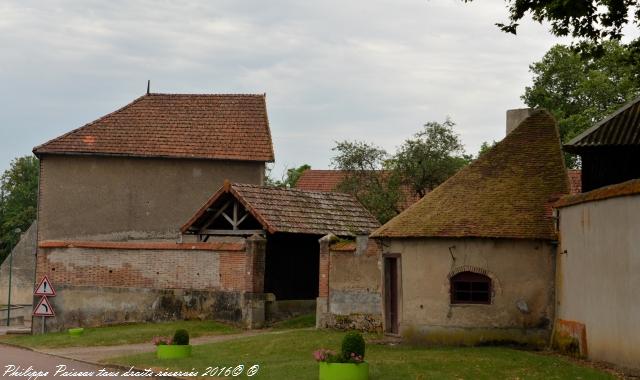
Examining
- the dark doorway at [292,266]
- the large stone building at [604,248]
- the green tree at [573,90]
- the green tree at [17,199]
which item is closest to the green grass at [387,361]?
the large stone building at [604,248]

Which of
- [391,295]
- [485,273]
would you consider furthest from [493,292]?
[391,295]

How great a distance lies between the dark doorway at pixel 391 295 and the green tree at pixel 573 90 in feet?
69.5

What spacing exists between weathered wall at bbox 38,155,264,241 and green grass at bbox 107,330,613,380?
51.2ft

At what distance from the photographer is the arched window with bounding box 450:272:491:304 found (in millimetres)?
22719

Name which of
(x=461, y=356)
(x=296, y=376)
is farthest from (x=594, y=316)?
(x=296, y=376)

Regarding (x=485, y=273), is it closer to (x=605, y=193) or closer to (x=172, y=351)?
(x=605, y=193)

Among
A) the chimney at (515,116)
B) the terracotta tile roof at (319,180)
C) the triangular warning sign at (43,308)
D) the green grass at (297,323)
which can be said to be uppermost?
the terracotta tile roof at (319,180)

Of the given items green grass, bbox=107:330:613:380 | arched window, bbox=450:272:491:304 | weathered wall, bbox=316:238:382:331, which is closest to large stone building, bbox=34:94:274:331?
weathered wall, bbox=316:238:382:331

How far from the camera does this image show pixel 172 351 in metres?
20.8

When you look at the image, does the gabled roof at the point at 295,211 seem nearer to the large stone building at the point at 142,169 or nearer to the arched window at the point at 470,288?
the arched window at the point at 470,288

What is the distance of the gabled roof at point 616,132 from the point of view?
1980 cm

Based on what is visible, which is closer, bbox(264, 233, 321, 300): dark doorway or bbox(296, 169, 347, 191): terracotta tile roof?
bbox(264, 233, 321, 300): dark doorway

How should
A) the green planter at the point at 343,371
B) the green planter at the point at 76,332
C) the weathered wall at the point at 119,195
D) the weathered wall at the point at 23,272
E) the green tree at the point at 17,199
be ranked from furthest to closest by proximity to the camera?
the green tree at the point at 17,199 < the weathered wall at the point at 23,272 < the weathered wall at the point at 119,195 < the green planter at the point at 76,332 < the green planter at the point at 343,371

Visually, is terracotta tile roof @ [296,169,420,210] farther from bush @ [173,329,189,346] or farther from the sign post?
bush @ [173,329,189,346]
